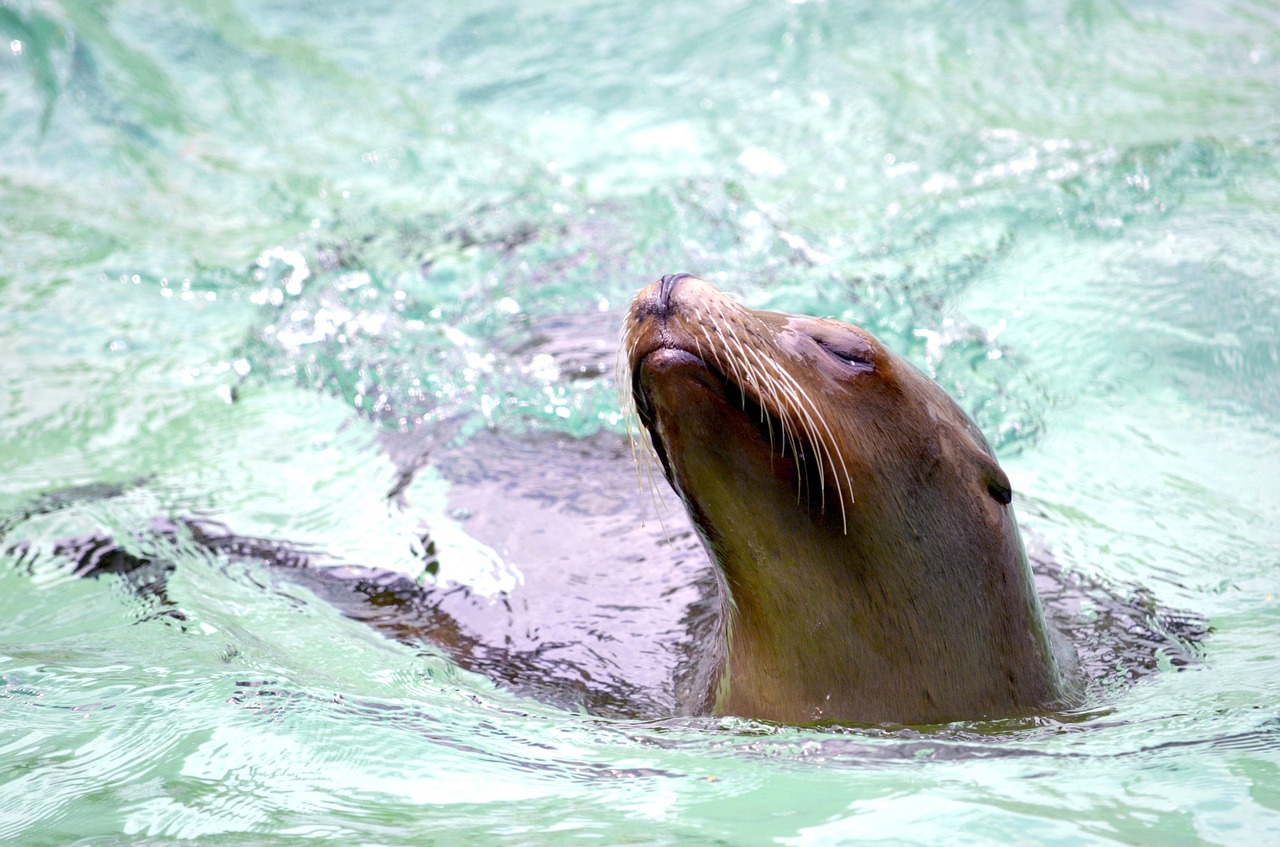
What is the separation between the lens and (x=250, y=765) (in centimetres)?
230

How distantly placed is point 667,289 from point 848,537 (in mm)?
575

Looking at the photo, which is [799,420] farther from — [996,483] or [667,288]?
[996,483]

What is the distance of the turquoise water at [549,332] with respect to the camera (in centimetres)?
224

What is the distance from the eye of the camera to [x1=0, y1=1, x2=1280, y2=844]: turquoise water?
224 cm

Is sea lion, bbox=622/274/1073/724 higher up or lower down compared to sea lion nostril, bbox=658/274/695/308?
lower down

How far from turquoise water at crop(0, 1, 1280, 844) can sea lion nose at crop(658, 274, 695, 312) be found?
782mm

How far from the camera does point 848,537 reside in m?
2.59

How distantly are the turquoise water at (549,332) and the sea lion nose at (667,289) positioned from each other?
0.78 m

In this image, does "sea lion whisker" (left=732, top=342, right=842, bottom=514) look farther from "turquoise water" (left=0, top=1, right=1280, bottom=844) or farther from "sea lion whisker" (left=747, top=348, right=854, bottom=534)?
"turquoise water" (left=0, top=1, right=1280, bottom=844)

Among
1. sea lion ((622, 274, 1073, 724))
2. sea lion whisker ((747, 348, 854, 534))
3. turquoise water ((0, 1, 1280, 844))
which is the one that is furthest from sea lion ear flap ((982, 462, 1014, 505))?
turquoise water ((0, 1, 1280, 844))

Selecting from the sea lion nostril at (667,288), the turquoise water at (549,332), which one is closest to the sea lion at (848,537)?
the sea lion nostril at (667,288)

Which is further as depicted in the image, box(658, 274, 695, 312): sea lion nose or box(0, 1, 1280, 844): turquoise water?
box(658, 274, 695, 312): sea lion nose

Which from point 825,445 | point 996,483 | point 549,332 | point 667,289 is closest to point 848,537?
point 825,445

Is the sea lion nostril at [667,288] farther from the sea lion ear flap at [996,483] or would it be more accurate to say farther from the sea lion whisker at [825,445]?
the sea lion ear flap at [996,483]
